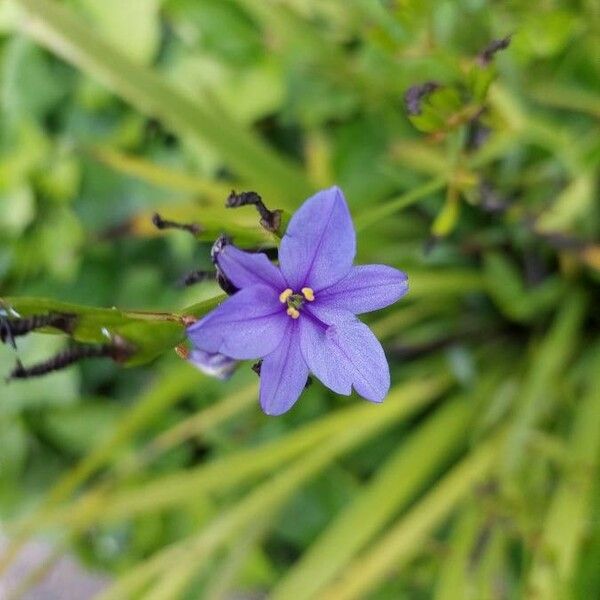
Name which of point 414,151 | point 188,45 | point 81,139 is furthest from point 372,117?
point 81,139

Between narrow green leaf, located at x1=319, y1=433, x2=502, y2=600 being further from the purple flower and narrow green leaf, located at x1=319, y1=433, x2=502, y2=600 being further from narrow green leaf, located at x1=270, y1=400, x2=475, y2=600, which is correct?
the purple flower

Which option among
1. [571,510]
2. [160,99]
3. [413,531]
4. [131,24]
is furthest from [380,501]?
[131,24]


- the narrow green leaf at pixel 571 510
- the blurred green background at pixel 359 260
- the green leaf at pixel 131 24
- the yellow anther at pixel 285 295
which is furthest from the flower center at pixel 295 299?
the green leaf at pixel 131 24

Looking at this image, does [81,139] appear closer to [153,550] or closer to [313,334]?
[153,550]

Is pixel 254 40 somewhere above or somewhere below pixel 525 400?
above

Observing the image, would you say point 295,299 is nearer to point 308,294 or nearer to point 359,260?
point 308,294

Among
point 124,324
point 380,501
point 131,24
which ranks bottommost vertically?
point 124,324

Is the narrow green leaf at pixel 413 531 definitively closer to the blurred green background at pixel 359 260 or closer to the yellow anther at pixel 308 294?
the blurred green background at pixel 359 260
